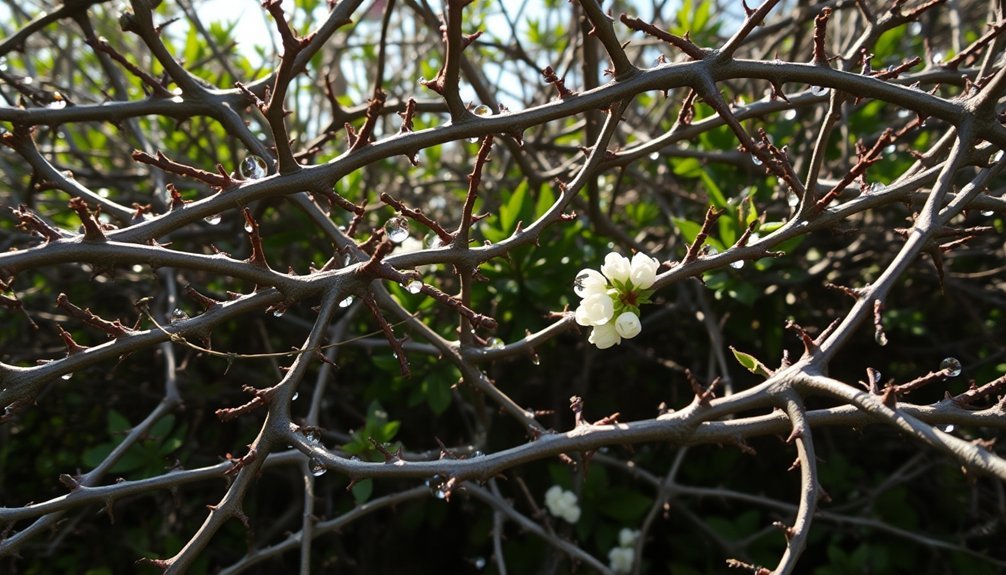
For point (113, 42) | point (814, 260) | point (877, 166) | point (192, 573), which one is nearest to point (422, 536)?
point (192, 573)

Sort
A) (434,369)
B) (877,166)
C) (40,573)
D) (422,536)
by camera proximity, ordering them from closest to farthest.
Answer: (434,369)
(877,166)
(40,573)
(422,536)

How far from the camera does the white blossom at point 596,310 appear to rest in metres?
1.26

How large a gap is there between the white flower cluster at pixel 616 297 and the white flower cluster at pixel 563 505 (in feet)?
3.37

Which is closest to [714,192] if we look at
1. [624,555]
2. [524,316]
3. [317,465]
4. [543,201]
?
[543,201]

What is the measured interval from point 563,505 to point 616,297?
1066 mm

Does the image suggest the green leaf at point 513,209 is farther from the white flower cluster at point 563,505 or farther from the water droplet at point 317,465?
the water droplet at point 317,465

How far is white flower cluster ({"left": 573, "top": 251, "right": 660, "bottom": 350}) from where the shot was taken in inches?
49.6

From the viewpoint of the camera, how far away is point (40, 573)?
8.00 feet

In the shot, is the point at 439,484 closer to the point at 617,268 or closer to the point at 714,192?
the point at 617,268

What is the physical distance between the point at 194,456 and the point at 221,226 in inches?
27.1

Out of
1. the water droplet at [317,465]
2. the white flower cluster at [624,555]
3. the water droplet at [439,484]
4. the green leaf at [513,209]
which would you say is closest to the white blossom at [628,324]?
the water droplet at [439,484]

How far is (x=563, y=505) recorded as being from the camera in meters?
2.20

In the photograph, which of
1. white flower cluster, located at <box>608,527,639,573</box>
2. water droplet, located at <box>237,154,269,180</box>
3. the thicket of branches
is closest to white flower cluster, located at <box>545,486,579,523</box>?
the thicket of branches

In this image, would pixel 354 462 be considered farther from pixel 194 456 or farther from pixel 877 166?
pixel 877 166
